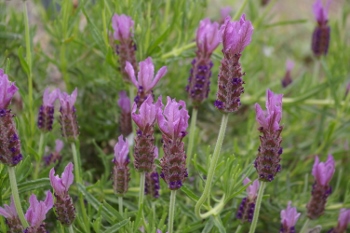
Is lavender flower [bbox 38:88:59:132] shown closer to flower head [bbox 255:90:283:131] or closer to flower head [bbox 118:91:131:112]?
flower head [bbox 118:91:131:112]

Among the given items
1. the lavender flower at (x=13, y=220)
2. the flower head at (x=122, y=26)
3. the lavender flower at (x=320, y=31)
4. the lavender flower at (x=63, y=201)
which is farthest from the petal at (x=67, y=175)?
the lavender flower at (x=320, y=31)

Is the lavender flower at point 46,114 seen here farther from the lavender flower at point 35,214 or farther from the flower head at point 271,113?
the flower head at point 271,113

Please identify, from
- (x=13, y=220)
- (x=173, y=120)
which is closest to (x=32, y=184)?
(x=13, y=220)

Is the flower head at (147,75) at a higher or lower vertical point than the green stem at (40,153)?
higher

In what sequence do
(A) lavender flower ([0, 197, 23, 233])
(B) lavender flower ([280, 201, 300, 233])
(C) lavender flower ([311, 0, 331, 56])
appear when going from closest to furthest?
(A) lavender flower ([0, 197, 23, 233]) < (B) lavender flower ([280, 201, 300, 233]) < (C) lavender flower ([311, 0, 331, 56])

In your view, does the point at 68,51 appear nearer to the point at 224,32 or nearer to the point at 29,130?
the point at 29,130

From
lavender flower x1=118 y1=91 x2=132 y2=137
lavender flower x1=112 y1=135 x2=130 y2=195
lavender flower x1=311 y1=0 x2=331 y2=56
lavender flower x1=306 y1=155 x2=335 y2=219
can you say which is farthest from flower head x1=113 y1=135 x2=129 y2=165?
lavender flower x1=311 y1=0 x2=331 y2=56
